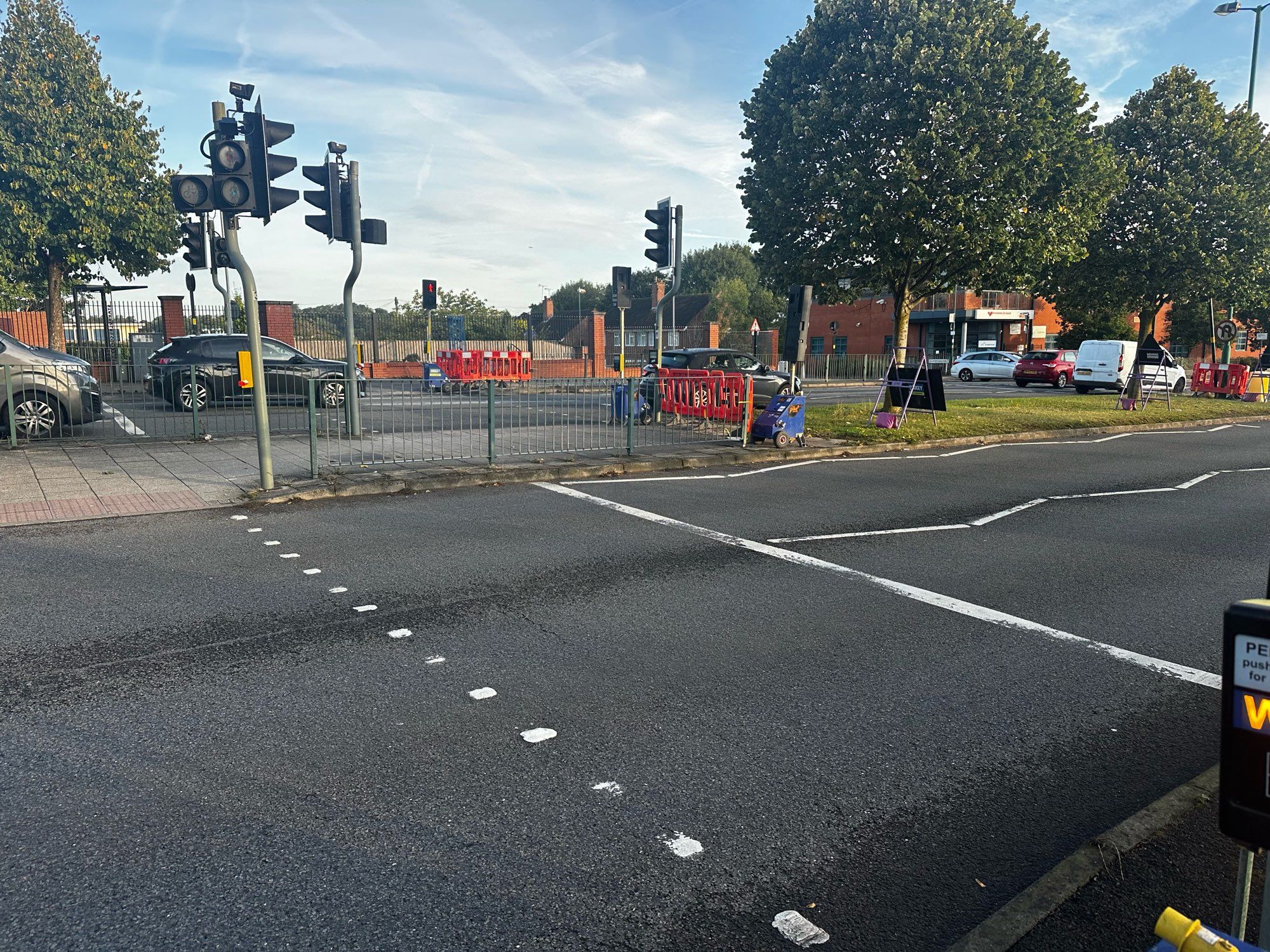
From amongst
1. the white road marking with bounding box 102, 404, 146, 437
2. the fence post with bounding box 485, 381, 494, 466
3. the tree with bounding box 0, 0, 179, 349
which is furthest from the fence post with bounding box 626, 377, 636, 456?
the tree with bounding box 0, 0, 179, 349

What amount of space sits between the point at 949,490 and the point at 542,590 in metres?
6.35

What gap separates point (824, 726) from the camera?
3795 mm

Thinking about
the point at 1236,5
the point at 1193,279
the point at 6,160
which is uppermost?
the point at 1236,5

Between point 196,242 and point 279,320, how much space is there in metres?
8.74

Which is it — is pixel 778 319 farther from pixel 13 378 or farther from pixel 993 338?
pixel 13 378

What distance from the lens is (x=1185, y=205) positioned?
2678 cm

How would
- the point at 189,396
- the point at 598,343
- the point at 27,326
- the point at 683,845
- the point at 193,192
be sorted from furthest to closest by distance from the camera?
the point at 598,343 < the point at 27,326 < the point at 189,396 < the point at 193,192 < the point at 683,845

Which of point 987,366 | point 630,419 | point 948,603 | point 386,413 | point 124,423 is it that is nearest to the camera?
point 948,603

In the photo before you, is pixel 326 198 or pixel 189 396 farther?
pixel 189 396

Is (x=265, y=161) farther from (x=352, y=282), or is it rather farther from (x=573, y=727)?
(x=573, y=727)

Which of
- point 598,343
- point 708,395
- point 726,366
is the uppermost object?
point 598,343

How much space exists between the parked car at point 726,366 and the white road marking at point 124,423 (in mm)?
8567

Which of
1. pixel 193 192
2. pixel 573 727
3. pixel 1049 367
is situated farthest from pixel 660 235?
pixel 1049 367

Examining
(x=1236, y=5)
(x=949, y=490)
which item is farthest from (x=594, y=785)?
(x=1236, y=5)
